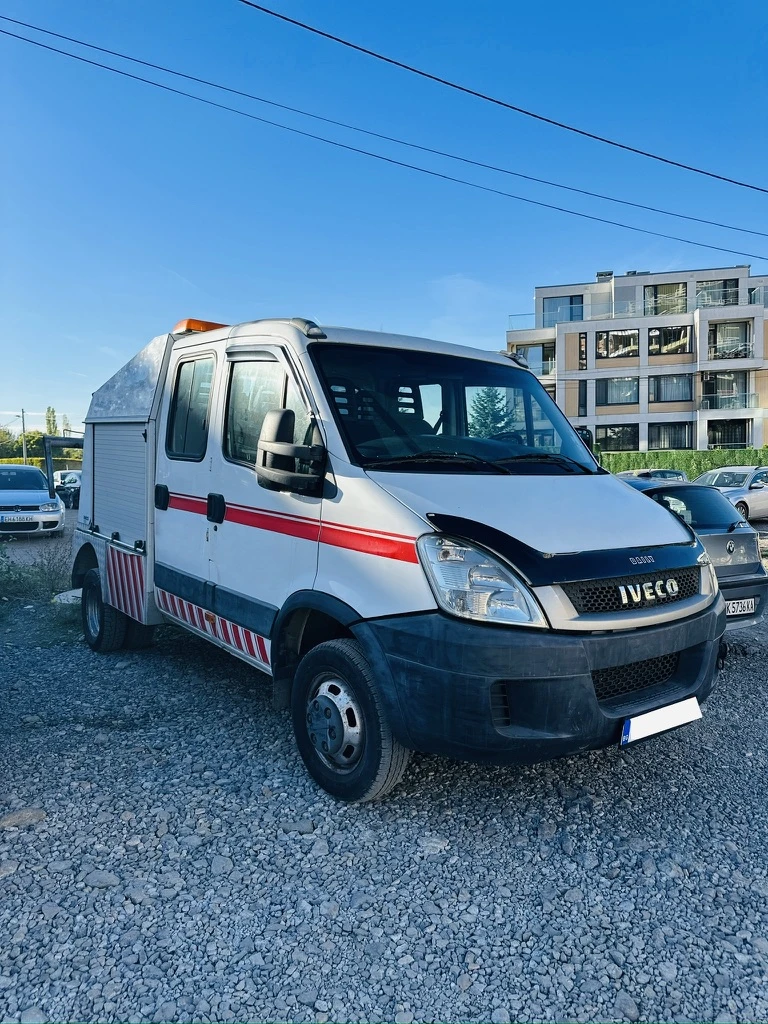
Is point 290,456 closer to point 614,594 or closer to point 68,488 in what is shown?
point 614,594

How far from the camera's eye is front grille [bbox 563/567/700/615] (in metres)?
2.96

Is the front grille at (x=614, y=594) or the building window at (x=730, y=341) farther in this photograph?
the building window at (x=730, y=341)

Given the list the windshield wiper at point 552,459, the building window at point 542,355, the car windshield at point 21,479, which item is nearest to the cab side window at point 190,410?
the windshield wiper at point 552,459

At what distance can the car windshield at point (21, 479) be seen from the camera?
659 inches

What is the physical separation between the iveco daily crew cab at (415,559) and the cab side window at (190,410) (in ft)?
0.07

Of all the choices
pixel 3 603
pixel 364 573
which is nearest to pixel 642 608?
pixel 364 573

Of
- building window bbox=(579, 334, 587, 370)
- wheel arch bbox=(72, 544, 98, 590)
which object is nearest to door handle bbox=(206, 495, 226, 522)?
wheel arch bbox=(72, 544, 98, 590)

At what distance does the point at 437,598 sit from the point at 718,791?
1.96 metres

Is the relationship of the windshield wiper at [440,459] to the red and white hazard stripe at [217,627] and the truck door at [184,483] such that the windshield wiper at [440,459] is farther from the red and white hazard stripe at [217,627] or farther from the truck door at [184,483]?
the truck door at [184,483]

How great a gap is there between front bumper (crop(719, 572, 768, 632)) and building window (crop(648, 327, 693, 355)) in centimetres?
4312

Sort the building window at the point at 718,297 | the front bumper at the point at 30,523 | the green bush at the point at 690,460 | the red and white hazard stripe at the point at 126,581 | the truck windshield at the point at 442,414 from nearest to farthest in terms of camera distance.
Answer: the truck windshield at the point at 442,414 → the red and white hazard stripe at the point at 126,581 → the front bumper at the point at 30,523 → the green bush at the point at 690,460 → the building window at the point at 718,297

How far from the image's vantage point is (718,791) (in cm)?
362

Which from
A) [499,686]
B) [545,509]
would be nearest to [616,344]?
[545,509]

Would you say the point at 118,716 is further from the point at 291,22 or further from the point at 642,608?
the point at 291,22
